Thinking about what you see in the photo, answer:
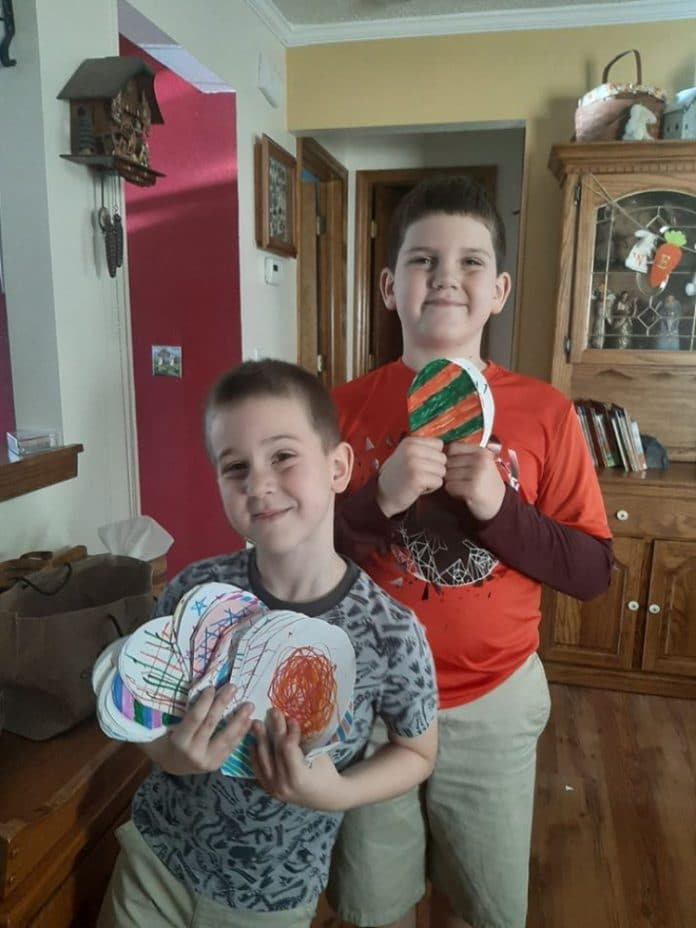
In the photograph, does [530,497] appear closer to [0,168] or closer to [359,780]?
[359,780]

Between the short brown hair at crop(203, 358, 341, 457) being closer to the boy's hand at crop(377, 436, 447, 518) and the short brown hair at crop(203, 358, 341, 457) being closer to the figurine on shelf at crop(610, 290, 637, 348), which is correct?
the boy's hand at crop(377, 436, 447, 518)

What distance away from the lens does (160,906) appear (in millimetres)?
787

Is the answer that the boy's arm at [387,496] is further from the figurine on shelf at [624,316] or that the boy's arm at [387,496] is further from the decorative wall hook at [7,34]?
the figurine on shelf at [624,316]

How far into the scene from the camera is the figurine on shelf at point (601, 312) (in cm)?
246

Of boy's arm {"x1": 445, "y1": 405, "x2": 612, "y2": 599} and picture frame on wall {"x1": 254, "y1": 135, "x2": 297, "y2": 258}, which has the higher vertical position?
picture frame on wall {"x1": 254, "y1": 135, "x2": 297, "y2": 258}

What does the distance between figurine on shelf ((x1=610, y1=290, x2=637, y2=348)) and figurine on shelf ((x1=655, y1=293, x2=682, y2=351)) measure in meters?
0.09

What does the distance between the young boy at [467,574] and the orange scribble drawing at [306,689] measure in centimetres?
22

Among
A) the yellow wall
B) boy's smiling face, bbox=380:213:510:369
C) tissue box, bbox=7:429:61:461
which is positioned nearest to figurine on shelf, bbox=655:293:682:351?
the yellow wall

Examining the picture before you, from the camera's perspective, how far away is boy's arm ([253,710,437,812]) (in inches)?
25.4

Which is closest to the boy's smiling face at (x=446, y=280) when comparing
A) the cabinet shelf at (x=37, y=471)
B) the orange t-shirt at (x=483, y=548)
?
the orange t-shirt at (x=483, y=548)

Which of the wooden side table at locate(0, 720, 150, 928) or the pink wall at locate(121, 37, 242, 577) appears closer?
the wooden side table at locate(0, 720, 150, 928)

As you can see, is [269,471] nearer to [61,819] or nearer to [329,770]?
[329,770]

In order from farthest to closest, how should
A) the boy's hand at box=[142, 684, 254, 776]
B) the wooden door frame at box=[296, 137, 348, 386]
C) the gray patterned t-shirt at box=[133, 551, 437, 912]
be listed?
the wooden door frame at box=[296, 137, 348, 386] < the gray patterned t-shirt at box=[133, 551, 437, 912] < the boy's hand at box=[142, 684, 254, 776]

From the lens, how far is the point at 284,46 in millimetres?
2664
